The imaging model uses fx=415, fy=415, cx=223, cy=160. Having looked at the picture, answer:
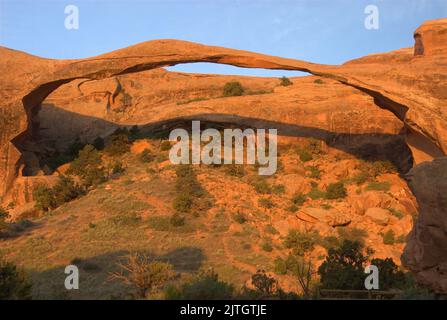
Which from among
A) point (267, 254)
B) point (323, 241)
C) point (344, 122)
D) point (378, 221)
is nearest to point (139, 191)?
point (267, 254)

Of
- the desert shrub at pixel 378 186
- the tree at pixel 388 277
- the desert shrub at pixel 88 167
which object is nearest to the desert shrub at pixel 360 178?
the desert shrub at pixel 378 186

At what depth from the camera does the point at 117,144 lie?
2520cm

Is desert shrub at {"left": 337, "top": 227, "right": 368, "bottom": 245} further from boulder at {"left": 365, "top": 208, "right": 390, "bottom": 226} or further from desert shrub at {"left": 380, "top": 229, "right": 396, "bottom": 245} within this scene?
boulder at {"left": 365, "top": 208, "right": 390, "bottom": 226}

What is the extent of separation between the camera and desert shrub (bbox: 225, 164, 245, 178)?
72.6 feet

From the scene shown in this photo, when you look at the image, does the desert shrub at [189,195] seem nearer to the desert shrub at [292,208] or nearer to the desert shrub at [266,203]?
the desert shrub at [266,203]

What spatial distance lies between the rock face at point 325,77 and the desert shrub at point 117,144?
4.15 m

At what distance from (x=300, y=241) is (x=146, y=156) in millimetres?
11388

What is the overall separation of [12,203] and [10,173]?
1496 mm

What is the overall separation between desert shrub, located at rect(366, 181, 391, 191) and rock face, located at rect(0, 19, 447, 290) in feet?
14.1

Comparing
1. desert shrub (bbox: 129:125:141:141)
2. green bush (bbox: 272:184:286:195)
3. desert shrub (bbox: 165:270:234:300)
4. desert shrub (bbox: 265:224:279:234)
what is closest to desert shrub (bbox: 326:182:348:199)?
green bush (bbox: 272:184:286:195)

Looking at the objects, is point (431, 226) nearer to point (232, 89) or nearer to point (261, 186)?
point (261, 186)

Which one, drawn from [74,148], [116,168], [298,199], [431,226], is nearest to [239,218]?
[298,199]

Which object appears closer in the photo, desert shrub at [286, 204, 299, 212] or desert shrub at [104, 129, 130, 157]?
desert shrub at [286, 204, 299, 212]

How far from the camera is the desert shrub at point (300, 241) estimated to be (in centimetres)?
1563
